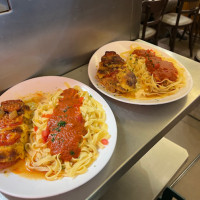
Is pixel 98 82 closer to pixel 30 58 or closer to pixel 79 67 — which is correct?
pixel 79 67

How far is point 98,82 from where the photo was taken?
1560 millimetres

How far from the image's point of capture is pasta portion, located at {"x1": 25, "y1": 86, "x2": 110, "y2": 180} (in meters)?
1.05

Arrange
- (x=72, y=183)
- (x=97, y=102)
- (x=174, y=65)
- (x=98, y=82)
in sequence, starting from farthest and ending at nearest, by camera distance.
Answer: (x=174, y=65)
(x=98, y=82)
(x=97, y=102)
(x=72, y=183)

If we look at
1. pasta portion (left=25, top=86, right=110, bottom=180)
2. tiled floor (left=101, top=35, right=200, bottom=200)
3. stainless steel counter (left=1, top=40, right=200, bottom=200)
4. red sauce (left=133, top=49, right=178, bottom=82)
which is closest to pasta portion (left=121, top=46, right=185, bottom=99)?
red sauce (left=133, top=49, right=178, bottom=82)

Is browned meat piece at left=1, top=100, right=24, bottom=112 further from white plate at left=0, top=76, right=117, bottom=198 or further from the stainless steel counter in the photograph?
the stainless steel counter

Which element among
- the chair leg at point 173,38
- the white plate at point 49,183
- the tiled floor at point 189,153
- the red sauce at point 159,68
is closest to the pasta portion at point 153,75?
the red sauce at point 159,68

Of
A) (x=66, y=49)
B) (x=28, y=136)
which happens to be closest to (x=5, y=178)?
(x=28, y=136)

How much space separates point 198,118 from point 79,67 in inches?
97.9

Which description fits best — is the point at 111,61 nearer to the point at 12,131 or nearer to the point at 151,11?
the point at 12,131

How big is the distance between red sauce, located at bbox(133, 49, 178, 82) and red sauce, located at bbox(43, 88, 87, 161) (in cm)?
69

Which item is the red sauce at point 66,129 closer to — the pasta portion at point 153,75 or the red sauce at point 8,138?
the red sauce at point 8,138

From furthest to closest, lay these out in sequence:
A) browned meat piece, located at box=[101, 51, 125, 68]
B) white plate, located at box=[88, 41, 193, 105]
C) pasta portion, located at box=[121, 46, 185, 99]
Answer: browned meat piece, located at box=[101, 51, 125, 68] < pasta portion, located at box=[121, 46, 185, 99] < white plate, located at box=[88, 41, 193, 105]

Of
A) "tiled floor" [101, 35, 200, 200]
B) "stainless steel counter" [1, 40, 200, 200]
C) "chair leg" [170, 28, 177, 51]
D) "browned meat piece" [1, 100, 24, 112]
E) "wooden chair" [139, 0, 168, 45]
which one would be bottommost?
"tiled floor" [101, 35, 200, 200]

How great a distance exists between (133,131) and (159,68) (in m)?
0.68
